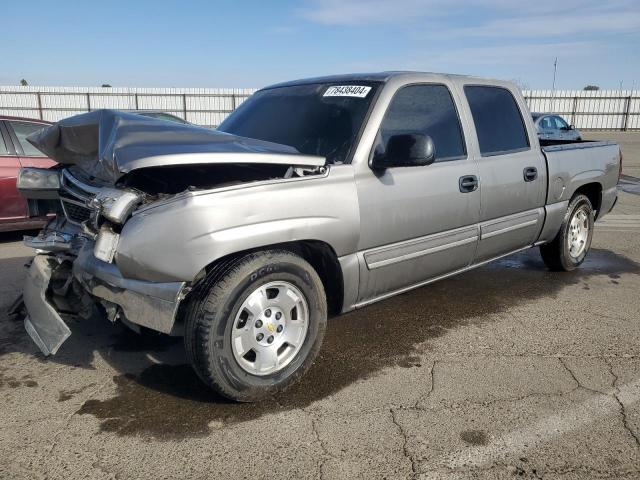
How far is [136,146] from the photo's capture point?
8.82ft

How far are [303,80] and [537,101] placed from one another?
112ft

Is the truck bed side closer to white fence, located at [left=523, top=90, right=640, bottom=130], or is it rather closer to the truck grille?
the truck grille

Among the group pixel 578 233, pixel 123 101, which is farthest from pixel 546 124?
pixel 123 101

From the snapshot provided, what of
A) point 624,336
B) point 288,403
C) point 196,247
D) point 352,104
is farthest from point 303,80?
point 624,336

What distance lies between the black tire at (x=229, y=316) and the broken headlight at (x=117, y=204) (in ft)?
1.73

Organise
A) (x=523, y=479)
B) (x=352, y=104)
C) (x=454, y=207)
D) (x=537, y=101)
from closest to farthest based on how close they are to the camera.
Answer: (x=523, y=479), (x=352, y=104), (x=454, y=207), (x=537, y=101)

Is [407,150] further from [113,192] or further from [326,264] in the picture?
[113,192]

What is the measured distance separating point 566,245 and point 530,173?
127 centimetres

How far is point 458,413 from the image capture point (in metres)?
2.87


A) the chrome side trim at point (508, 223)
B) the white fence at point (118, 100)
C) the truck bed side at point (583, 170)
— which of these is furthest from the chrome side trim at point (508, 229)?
the white fence at point (118, 100)

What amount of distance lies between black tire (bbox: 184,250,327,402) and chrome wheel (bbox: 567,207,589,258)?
12.1 feet

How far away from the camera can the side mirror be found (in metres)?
3.19

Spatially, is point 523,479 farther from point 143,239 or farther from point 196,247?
point 143,239

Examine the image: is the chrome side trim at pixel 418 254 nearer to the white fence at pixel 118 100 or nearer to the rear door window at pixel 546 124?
the rear door window at pixel 546 124
